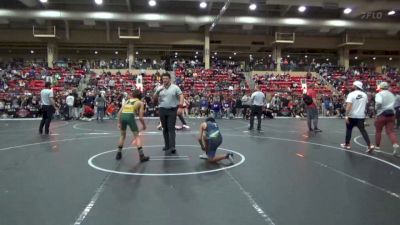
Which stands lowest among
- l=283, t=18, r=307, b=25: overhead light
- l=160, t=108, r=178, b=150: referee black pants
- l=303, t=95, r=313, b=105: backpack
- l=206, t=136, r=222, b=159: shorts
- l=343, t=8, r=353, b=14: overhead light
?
l=206, t=136, r=222, b=159: shorts

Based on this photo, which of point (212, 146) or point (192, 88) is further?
point (192, 88)

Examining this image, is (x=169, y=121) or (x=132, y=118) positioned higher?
(x=132, y=118)

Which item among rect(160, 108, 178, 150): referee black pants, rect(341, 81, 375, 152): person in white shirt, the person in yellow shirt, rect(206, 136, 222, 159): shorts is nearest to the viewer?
rect(206, 136, 222, 159): shorts

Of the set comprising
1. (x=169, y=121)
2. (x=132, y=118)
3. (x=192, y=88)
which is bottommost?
(x=169, y=121)

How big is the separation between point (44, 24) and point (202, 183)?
3187 centimetres

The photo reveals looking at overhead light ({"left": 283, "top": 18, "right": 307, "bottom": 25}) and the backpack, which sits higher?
overhead light ({"left": 283, "top": 18, "right": 307, "bottom": 25})

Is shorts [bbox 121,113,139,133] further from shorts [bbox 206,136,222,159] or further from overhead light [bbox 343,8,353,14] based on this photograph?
overhead light [bbox 343,8,353,14]

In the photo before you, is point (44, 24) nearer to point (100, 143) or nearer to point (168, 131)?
point (100, 143)

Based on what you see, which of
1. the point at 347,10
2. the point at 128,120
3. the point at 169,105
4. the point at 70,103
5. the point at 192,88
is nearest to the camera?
the point at 128,120

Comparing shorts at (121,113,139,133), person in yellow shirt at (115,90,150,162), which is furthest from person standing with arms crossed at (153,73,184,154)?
shorts at (121,113,139,133)
